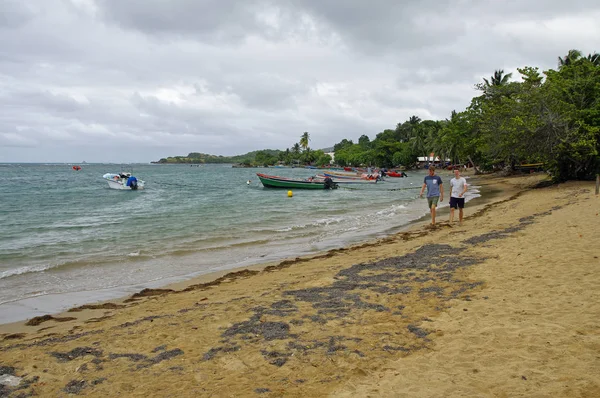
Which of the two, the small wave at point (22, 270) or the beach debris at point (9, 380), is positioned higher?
the beach debris at point (9, 380)

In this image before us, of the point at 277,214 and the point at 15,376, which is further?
the point at 277,214

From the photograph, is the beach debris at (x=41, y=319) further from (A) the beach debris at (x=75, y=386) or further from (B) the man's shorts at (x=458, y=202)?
(B) the man's shorts at (x=458, y=202)

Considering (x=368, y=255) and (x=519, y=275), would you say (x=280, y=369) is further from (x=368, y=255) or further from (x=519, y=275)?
(x=368, y=255)

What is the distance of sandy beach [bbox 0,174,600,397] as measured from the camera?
3.81 metres

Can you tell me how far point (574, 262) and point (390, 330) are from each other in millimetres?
4276

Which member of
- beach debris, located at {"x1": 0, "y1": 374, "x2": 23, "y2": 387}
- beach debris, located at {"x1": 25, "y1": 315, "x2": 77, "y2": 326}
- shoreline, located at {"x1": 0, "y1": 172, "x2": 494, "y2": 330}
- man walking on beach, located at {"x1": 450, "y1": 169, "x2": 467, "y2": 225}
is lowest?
shoreline, located at {"x1": 0, "y1": 172, "x2": 494, "y2": 330}

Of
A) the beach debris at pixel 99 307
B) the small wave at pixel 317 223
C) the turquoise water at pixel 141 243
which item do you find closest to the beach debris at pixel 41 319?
the beach debris at pixel 99 307

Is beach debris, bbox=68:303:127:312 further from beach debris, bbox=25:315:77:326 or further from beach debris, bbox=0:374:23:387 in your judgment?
beach debris, bbox=0:374:23:387

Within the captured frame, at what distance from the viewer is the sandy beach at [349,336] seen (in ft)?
12.5

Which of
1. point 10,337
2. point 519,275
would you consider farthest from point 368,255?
point 10,337

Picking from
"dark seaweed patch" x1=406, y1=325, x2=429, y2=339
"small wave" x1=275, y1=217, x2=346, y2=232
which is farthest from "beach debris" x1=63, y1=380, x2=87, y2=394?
"small wave" x1=275, y1=217, x2=346, y2=232

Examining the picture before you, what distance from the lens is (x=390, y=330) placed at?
4945mm

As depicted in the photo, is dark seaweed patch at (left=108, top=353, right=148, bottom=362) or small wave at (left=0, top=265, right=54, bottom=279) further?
small wave at (left=0, top=265, right=54, bottom=279)

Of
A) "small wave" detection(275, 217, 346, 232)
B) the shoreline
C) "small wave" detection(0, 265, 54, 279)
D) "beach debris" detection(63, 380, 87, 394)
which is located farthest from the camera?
"small wave" detection(275, 217, 346, 232)
